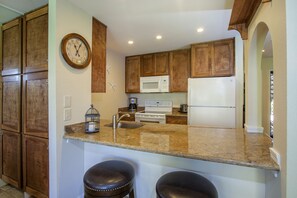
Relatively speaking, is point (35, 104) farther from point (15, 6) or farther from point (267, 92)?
point (267, 92)

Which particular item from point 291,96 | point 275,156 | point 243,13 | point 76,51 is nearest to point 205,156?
point 275,156

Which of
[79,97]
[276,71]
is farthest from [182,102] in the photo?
[276,71]

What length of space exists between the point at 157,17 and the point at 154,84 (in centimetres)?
186

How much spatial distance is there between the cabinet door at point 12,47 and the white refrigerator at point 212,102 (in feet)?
8.67

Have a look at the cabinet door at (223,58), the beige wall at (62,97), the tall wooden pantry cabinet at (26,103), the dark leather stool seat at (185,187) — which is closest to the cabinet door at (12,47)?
the tall wooden pantry cabinet at (26,103)

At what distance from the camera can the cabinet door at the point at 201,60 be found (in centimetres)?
296

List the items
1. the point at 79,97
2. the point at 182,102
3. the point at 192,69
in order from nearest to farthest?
1. the point at 79,97
2. the point at 192,69
3. the point at 182,102

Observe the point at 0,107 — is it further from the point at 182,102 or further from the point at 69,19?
the point at 182,102

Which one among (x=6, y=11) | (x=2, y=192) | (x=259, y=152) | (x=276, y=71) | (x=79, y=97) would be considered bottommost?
(x=2, y=192)

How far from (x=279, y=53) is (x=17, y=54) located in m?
2.65

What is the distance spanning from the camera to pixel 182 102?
12.4 feet

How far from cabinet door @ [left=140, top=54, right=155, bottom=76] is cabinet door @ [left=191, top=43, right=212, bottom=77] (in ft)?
3.35

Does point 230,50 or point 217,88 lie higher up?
point 230,50

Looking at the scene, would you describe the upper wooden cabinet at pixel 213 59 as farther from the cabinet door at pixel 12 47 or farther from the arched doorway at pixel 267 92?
the cabinet door at pixel 12 47
